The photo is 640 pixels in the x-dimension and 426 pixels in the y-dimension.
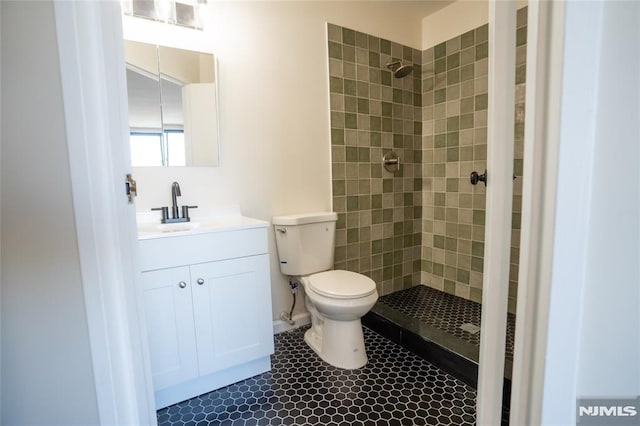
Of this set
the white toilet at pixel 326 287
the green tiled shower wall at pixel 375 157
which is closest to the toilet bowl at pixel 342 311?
the white toilet at pixel 326 287

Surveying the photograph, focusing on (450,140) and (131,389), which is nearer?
(131,389)

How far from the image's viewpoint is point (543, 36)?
1.99 feet

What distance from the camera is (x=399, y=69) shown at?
237cm

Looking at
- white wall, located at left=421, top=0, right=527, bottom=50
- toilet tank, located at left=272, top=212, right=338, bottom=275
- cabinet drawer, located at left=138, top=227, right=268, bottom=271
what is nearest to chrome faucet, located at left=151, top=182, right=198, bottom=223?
cabinet drawer, located at left=138, top=227, right=268, bottom=271

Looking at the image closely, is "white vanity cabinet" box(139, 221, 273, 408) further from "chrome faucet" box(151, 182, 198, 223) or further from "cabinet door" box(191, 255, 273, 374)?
"chrome faucet" box(151, 182, 198, 223)

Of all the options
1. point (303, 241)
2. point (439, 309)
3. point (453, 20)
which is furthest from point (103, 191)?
point (453, 20)

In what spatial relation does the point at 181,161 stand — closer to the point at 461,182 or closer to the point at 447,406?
the point at 447,406

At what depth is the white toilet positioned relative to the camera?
5.42 feet

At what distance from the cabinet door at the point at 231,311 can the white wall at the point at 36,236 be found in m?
0.92

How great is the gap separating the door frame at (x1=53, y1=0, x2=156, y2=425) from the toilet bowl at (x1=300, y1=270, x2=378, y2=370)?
3.68 feet

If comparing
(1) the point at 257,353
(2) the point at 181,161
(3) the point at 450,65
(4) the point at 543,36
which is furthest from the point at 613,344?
(3) the point at 450,65

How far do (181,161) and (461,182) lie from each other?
198cm

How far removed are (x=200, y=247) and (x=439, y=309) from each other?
69.2 inches

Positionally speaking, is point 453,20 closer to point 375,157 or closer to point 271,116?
point 375,157
